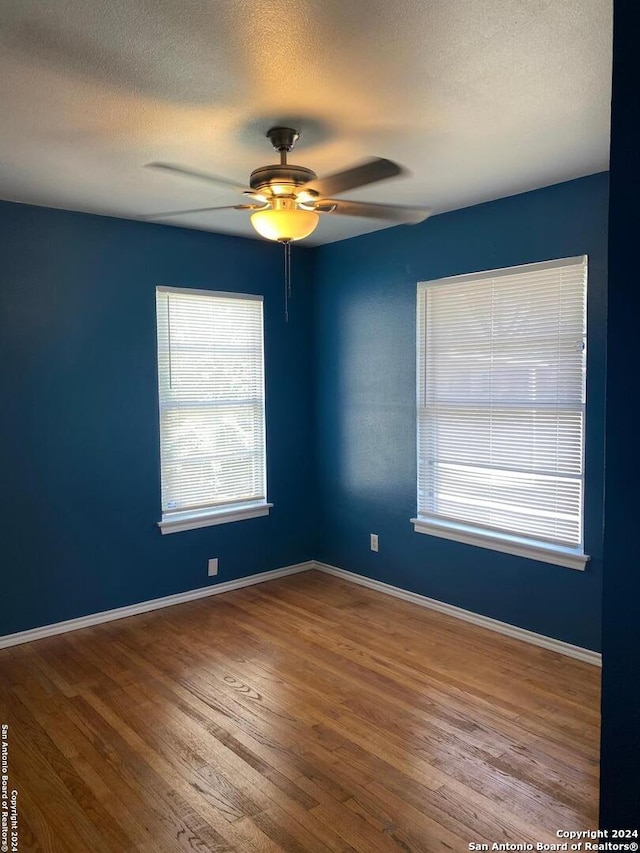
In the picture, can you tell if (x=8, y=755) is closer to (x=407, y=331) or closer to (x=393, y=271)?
(x=407, y=331)

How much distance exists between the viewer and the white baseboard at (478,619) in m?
3.37

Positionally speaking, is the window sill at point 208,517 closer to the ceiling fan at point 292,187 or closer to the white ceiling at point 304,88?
the white ceiling at point 304,88

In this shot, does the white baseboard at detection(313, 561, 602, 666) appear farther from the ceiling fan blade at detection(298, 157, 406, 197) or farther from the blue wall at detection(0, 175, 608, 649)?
the ceiling fan blade at detection(298, 157, 406, 197)

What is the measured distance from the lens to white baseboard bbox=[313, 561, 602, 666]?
133 inches

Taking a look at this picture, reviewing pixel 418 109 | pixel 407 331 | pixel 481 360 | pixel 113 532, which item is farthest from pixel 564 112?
pixel 113 532

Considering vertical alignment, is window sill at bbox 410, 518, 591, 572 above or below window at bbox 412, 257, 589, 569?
below

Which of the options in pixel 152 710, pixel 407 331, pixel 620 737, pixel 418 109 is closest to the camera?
pixel 620 737

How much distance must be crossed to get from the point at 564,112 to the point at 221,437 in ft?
9.81

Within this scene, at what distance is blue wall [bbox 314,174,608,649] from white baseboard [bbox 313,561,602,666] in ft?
0.14

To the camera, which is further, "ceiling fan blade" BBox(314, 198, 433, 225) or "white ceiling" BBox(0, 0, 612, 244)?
"ceiling fan blade" BBox(314, 198, 433, 225)

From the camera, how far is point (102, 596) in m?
3.96

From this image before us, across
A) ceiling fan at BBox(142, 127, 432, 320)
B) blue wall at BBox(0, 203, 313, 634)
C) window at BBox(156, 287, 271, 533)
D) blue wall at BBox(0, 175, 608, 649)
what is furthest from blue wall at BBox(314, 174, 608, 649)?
ceiling fan at BBox(142, 127, 432, 320)

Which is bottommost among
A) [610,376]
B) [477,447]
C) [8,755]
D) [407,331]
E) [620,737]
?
[8,755]

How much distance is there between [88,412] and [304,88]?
2468 millimetres
